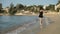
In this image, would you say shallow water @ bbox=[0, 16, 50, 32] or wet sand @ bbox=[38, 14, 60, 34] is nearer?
wet sand @ bbox=[38, 14, 60, 34]

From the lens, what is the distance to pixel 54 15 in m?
2.60

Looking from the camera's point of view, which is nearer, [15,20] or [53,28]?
[53,28]

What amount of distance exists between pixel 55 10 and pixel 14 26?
2.44 feet

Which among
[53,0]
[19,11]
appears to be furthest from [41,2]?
[19,11]

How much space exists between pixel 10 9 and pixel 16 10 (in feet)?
0.34

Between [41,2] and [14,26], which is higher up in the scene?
[41,2]

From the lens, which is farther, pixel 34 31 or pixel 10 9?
pixel 10 9

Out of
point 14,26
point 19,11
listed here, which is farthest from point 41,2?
point 14,26

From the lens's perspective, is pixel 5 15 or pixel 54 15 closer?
pixel 54 15

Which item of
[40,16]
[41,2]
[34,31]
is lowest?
[34,31]

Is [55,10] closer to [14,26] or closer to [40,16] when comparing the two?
[40,16]

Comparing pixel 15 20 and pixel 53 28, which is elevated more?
pixel 15 20

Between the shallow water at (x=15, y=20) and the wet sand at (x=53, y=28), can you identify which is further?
the shallow water at (x=15, y=20)

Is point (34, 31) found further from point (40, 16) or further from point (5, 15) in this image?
point (5, 15)
